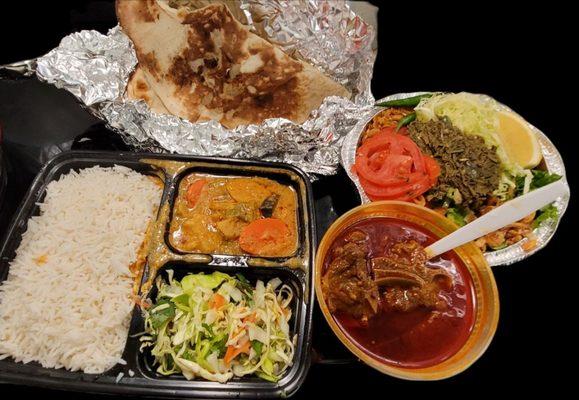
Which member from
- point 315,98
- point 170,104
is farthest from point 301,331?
point 170,104

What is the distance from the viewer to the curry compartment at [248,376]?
1731 mm

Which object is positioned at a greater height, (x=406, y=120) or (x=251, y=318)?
(x=406, y=120)

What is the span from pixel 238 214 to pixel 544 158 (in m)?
2.08

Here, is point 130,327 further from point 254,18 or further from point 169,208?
point 254,18

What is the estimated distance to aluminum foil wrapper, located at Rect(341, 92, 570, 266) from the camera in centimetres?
227

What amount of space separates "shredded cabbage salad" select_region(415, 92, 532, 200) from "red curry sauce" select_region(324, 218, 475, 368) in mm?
938

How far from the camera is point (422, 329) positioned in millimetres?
1697

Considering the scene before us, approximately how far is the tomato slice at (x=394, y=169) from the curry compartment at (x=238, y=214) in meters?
0.41

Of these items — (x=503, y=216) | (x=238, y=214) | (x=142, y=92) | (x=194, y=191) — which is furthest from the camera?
(x=142, y=92)

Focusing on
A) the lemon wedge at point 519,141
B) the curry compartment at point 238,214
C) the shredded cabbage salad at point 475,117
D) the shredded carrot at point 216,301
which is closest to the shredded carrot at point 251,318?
the shredded carrot at point 216,301

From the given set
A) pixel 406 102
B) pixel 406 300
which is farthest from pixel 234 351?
pixel 406 102

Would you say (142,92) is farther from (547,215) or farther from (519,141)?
(547,215)

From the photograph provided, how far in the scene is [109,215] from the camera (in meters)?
2.26

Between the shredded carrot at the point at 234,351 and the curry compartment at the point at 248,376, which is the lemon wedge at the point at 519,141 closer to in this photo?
the curry compartment at the point at 248,376
